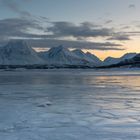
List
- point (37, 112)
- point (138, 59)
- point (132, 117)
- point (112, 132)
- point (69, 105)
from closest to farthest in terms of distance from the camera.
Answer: point (112, 132), point (132, 117), point (37, 112), point (69, 105), point (138, 59)

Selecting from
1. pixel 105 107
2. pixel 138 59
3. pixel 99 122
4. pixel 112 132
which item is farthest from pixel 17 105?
pixel 138 59

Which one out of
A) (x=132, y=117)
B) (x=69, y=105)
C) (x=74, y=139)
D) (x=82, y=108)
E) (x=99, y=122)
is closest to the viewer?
(x=74, y=139)

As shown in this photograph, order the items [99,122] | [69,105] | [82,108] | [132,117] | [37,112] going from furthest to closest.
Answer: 1. [69,105]
2. [82,108]
3. [37,112]
4. [132,117]
5. [99,122]

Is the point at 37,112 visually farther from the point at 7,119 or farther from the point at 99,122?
the point at 99,122

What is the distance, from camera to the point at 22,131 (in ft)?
26.4

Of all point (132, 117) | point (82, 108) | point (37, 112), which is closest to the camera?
point (132, 117)

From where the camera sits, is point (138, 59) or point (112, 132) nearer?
point (112, 132)

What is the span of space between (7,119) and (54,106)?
308 centimetres

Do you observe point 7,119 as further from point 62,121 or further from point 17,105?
point 17,105

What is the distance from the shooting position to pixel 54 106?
41.3 feet

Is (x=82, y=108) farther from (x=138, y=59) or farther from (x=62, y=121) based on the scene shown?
(x=138, y=59)

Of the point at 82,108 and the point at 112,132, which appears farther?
the point at 82,108

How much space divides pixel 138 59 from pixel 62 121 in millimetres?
154442

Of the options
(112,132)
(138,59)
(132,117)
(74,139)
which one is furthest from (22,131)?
(138,59)
